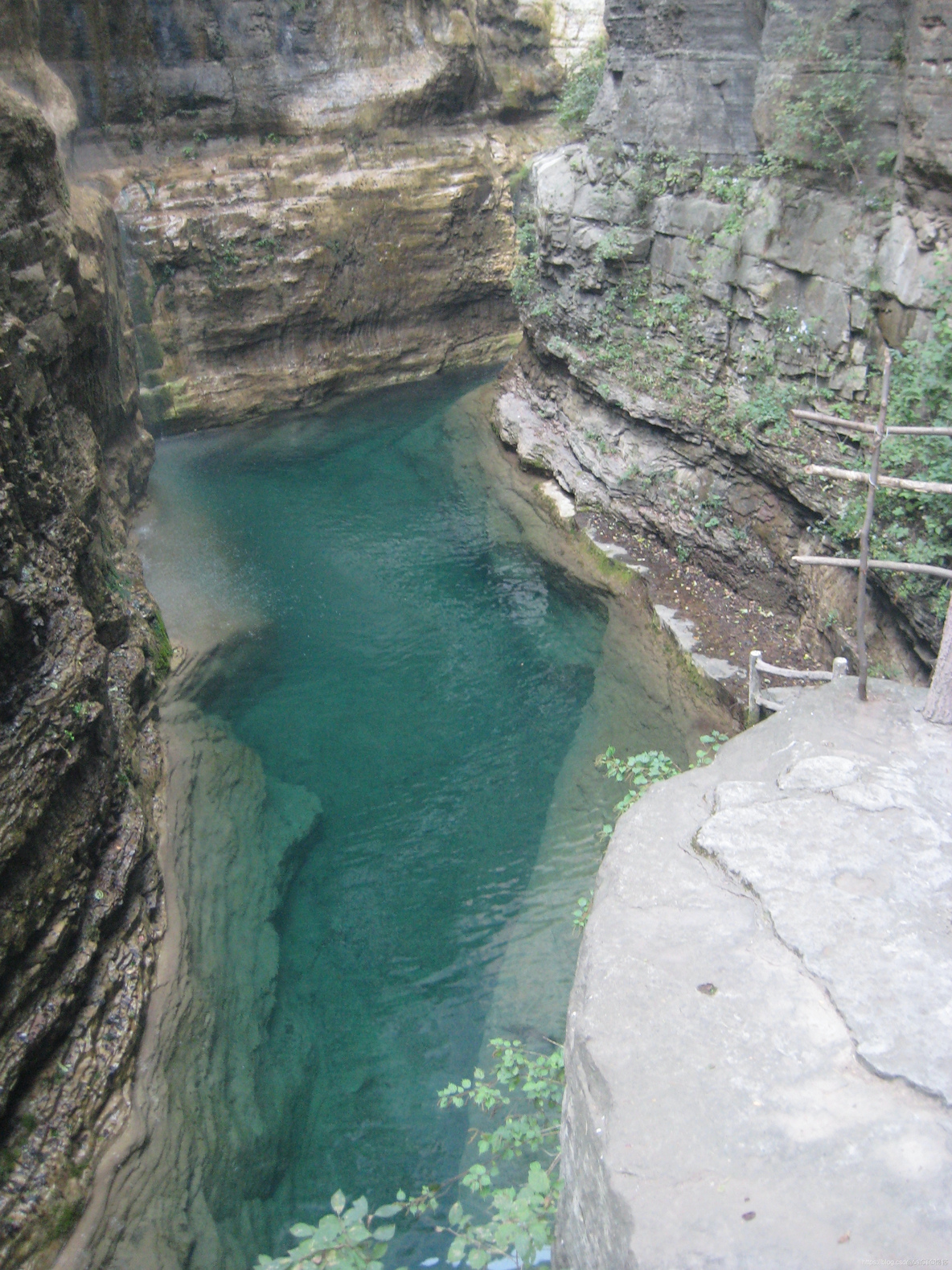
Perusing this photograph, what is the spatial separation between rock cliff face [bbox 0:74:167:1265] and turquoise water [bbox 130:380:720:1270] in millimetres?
680

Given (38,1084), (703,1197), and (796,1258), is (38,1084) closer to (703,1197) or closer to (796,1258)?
(703,1197)

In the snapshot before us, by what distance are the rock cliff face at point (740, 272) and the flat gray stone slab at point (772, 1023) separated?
9.15ft

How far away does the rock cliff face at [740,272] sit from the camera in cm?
713

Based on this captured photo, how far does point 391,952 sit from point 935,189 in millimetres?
7259

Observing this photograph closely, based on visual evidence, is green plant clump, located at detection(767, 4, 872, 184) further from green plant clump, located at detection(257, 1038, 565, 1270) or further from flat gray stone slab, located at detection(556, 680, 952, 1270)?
green plant clump, located at detection(257, 1038, 565, 1270)

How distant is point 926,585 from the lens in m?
6.44

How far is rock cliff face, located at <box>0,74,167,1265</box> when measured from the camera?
4.54 metres

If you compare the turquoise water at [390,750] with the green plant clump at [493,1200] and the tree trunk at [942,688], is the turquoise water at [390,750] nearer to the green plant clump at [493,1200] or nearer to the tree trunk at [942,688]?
the green plant clump at [493,1200]

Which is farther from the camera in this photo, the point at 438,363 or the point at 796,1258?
the point at 438,363

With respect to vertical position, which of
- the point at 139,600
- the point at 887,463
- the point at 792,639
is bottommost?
the point at 792,639

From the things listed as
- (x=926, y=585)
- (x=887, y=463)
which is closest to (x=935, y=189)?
(x=887, y=463)

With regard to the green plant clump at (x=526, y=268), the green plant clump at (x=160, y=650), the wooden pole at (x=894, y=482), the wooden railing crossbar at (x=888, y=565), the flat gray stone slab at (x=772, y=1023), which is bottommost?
the green plant clump at (x=160, y=650)

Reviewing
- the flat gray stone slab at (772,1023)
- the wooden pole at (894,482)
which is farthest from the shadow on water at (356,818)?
the wooden pole at (894,482)

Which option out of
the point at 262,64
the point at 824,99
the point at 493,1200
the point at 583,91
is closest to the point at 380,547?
the point at 824,99
